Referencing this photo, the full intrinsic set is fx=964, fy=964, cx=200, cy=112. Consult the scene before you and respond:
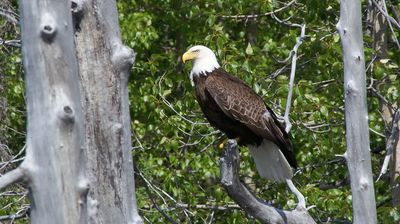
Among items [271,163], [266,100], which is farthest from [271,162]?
[266,100]

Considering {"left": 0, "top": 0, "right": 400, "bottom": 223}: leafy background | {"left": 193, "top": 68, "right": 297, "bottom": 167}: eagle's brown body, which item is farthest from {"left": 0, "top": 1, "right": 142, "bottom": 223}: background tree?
{"left": 193, "top": 68, "right": 297, "bottom": 167}: eagle's brown body

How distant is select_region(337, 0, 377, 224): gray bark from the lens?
168 inches

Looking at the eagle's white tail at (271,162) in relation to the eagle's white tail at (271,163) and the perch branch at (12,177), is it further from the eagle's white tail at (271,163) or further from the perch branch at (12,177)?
the perch branch at (12,177)

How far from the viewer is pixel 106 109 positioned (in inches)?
140

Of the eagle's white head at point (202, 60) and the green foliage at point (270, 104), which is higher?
the eagle's white head at point (202, 60)

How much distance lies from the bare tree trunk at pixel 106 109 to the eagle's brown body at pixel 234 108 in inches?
117

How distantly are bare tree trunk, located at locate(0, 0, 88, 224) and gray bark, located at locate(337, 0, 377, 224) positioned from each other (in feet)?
5.91

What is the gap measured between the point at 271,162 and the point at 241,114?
416 millimetres

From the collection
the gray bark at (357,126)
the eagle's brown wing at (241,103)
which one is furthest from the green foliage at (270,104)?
the gray bark at (357,126)

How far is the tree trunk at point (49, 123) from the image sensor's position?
275 centimetres

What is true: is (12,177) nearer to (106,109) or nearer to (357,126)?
(106,109)

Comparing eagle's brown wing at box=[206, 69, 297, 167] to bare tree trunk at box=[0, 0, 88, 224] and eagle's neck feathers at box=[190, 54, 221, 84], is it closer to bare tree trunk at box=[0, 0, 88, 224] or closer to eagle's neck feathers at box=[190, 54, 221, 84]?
eagle's neck feathers at box=[190, 54, 221, 84]

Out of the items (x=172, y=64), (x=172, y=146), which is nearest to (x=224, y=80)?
(x=172, y=146)

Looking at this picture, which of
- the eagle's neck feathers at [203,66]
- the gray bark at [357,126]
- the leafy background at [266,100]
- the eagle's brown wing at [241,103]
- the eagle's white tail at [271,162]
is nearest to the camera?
the gray bark at [357,126]
